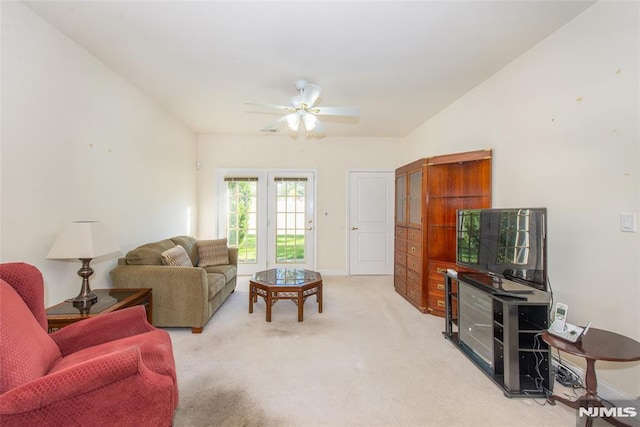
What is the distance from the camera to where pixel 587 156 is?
1949 mm

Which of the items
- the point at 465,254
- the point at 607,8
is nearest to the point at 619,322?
the point at 465,254

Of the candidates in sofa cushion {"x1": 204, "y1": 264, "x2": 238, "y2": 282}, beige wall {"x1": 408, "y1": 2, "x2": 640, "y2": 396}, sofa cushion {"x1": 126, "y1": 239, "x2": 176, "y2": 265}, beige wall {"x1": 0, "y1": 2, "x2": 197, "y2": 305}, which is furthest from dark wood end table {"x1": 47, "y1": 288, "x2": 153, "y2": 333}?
beige wall {"x1": 408, "y1": 2, "x2": 640, "y2": 396}

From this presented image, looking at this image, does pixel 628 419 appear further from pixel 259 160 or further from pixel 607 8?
pixel 259 160

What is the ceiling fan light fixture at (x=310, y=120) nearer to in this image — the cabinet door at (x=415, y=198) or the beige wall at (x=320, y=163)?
the cabinet door at (x=415, y=198)

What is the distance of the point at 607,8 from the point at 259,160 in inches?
179

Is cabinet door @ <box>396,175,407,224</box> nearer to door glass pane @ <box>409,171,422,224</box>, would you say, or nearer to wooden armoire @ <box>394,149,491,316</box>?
door glass pane @ <box>409,171,422,224</box>

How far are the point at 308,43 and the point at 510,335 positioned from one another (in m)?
2.70

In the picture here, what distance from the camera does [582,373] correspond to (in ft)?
6.62

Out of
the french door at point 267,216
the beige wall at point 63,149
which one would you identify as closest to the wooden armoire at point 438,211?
the french door at point 267,216

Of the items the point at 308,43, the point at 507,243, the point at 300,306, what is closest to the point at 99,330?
the point at 300,306

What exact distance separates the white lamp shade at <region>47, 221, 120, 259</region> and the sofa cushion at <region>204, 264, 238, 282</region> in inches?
60.1

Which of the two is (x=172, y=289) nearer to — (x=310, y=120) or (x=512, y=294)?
(x=310, y=120)

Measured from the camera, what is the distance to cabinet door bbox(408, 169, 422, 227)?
3506mm

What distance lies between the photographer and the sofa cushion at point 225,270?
11.7 ft
